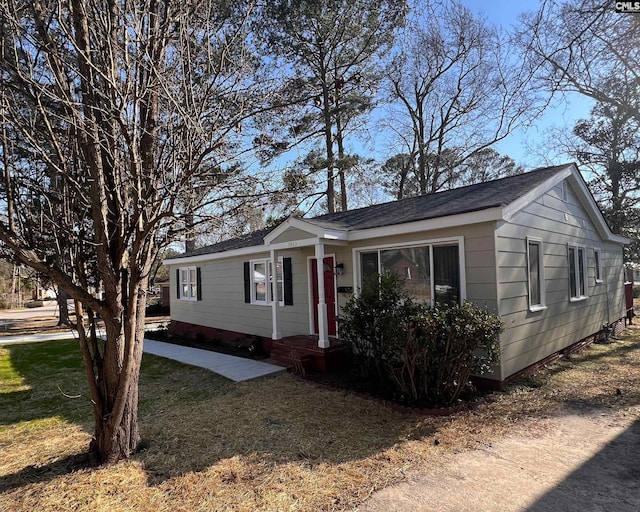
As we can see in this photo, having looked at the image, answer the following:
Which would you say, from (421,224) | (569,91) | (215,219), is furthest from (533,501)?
(569,91)

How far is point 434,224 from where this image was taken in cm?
621

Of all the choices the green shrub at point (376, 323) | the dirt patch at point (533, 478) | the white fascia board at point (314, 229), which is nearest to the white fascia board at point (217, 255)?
the white fascia board at point (314, 229)

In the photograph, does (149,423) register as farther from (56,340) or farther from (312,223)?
(56,340)

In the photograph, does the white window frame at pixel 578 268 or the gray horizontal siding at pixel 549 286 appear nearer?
the gray horizontal siding at pixel 549 286

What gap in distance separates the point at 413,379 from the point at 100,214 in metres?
4.23

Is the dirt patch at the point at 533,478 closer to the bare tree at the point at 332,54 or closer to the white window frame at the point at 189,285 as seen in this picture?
the bare tree at the point at 332,54

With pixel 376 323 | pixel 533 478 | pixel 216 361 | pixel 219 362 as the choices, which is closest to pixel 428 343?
pixel 376 323

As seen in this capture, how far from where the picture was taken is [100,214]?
10.9 feet

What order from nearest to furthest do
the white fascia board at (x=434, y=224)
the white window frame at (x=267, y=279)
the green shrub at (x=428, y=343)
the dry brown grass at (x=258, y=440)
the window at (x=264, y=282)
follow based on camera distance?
1. the dry brown grass at (x=258, y=440)
2. the green shrub at (x=428, y=343)
3. the white fascia board at (x=434, y=224)
4. the window at (x=264, y=282)
5. the white window frame at (x=267, y=279)

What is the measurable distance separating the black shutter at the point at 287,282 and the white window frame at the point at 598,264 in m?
7.75

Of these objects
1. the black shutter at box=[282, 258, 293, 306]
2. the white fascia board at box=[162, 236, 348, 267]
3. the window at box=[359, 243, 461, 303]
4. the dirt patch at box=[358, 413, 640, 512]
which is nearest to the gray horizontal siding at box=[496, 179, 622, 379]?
the window at box=[359, 243, 461, 303]

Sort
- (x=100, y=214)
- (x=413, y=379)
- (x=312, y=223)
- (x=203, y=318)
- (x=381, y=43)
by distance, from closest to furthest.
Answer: (x=100, y=214)
(x=413, y=379)
(x=312, y=223)
(x=203, y=318)
(x=381, y=43)

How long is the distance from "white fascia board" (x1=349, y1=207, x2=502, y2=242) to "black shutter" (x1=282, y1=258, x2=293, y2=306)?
2395 millimetres

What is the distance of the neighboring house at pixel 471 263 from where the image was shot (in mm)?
5988
